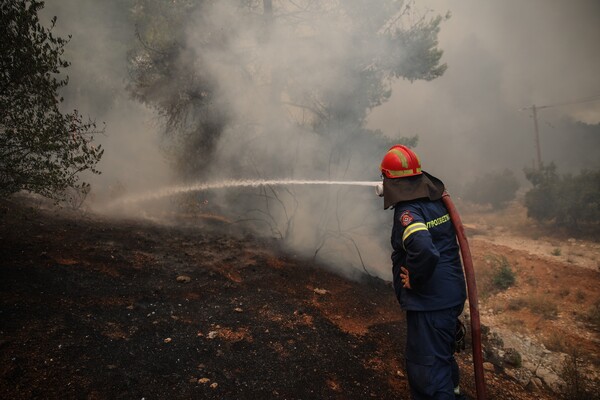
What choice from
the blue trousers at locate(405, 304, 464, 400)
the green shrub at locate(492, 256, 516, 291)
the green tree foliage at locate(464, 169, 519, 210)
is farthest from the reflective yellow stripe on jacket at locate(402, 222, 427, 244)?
the green tree foliage at locate(464, 169, 519, 210)

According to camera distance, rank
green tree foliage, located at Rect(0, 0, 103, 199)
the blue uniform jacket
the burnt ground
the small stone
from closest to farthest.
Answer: the blue uniform jacket → the burnt ground → the small stone → green tree foliage, located at Rect(0, 0, 103, 199)

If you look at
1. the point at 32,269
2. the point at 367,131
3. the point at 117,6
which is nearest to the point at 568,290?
the point at 367,131

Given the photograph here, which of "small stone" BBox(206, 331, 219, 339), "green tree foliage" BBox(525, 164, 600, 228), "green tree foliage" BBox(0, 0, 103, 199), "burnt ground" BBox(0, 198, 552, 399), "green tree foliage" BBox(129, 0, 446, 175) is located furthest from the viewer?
"green tree foliage" BBox(525, 164, 600, 228)

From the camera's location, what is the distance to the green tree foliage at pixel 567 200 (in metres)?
12.8

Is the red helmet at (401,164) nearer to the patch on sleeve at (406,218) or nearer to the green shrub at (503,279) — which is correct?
the patch on sleeve at (406,218)

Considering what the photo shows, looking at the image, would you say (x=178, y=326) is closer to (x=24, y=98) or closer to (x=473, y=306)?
(x=473, y=306)

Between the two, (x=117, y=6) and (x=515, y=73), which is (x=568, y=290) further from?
(x=515, y=73)

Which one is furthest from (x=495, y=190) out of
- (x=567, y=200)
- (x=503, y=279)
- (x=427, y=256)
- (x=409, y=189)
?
(x=427, y=256)

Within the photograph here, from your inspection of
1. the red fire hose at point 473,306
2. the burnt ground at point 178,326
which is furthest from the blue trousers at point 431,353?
the burnt ground at point 178,326

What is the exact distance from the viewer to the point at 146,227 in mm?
6719

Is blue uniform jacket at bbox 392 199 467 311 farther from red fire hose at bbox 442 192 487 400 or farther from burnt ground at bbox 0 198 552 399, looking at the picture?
burnt ground at bbox 0 198 552 399

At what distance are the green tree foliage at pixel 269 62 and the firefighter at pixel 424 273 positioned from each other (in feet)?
20.0

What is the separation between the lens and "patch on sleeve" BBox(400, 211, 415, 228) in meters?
2.27

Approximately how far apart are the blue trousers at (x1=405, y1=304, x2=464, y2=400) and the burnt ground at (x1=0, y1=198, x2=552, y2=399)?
81 cm
